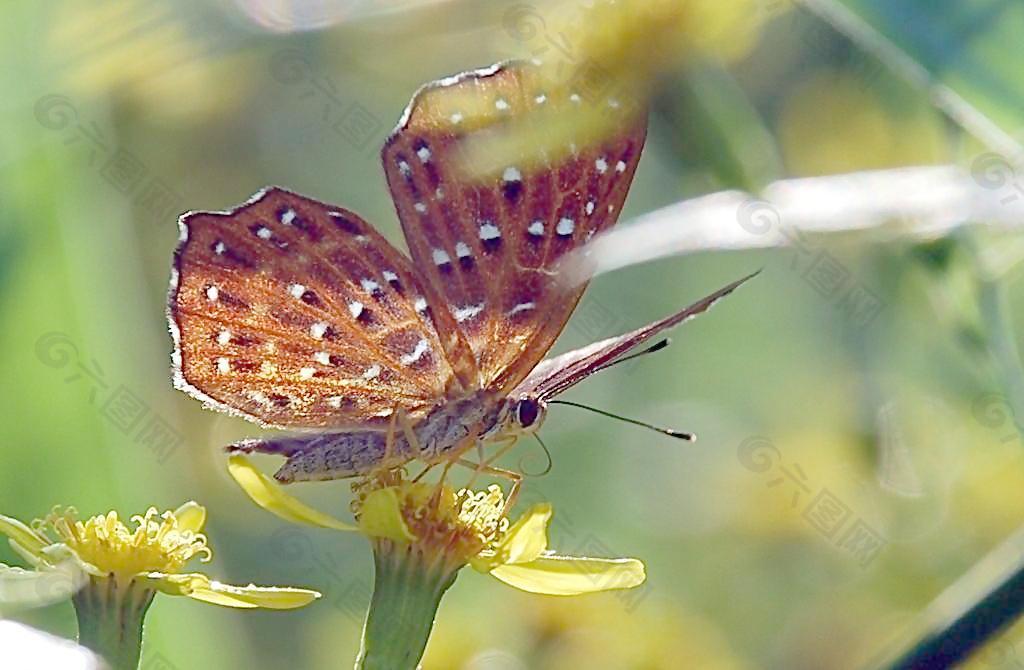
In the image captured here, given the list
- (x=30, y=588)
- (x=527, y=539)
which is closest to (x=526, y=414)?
(x=527, y=539)

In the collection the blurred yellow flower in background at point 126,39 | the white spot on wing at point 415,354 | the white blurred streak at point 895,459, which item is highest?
the blurred yellow flower in background at point 126,39

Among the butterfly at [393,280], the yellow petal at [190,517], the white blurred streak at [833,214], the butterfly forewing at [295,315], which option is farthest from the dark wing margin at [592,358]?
the yellow petal at [190,517]

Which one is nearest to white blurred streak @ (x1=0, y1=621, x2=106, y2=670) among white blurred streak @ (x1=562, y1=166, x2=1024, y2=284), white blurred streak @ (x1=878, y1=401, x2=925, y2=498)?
white blurred streak @ (x1=562, y1=166, x2=1024, y2=284)

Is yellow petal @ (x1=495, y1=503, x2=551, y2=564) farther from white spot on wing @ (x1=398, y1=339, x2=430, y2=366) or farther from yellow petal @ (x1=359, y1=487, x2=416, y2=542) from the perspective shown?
white spot on wing @ (x1=398, y1=339, x2=430, y2=366)

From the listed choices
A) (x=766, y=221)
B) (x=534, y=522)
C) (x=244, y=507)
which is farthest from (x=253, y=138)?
(x=766, y=221)

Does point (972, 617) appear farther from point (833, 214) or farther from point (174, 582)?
point (174, 582)

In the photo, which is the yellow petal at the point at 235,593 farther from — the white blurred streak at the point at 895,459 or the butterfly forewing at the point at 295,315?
the white blurred streak at the point at 895,459
